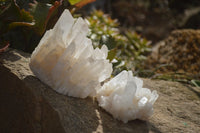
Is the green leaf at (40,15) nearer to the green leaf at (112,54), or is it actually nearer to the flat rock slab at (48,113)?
the flat rock slab at (48,113)

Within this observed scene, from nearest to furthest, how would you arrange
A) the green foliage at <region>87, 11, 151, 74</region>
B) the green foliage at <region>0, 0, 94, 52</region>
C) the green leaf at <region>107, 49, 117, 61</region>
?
1. the green foliage at <region>0, 0, 94, 52</region>
2. the green leaf at <region>107, 49, 117, 61</region>
3. the green foliage at <region>87, 11, 151, 74</region>

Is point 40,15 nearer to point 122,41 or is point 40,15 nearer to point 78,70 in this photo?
point 78,70

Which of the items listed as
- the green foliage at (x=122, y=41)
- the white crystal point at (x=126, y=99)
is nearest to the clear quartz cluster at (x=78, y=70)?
the white crystal point at (x=126, y=99)

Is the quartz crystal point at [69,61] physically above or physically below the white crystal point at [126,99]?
above

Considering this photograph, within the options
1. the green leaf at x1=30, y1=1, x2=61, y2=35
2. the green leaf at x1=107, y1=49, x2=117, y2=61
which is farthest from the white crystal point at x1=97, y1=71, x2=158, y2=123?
the green leaf at x1=30, y1=1, x2=61, y2=35

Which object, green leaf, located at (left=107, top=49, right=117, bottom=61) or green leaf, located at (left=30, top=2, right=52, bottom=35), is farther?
green leaf, located at (left=107, top=49, right=117, bottom=61)

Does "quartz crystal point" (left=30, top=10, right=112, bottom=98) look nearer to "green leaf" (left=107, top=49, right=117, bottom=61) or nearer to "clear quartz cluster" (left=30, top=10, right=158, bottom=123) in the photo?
"clear quartz cluster" (left=30, top=10, right=158, bottom=123)
